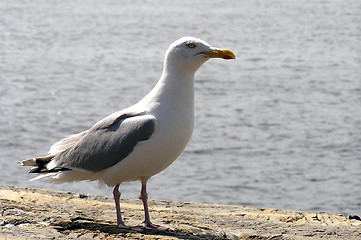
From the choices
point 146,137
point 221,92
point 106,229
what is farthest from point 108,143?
point 221,92

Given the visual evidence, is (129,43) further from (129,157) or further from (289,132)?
(129,157)

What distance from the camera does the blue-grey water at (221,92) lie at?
13.2 metres

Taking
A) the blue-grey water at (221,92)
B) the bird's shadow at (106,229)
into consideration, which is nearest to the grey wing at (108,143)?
the bird's shadow at (106,229)

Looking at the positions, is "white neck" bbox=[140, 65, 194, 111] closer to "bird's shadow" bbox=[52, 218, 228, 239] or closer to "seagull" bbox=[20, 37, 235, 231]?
"seagull" bbox=[20, 37, 235, 231]

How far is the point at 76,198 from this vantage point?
693 centimetres

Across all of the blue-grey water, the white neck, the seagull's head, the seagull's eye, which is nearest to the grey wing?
the white neck

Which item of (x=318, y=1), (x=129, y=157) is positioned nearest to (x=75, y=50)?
(x=318, y=1)

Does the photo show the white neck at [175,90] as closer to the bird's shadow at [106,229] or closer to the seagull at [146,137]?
the seagull at [146,137]

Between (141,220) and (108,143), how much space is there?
883 millimetres

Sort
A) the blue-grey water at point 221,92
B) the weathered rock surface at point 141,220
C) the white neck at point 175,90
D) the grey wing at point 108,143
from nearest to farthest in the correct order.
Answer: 1. the weathered rock surface at point 141,220
2. the grey wing at point 108,143
3. the white neck at point 175,90
4. the blue-grey water at point 221,92

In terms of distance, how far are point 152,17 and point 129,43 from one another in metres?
5.91

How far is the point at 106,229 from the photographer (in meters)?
5.66

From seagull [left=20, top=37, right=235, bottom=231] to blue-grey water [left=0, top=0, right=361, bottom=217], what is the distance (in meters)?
6.41

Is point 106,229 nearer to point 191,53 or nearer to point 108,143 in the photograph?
point 108,143
